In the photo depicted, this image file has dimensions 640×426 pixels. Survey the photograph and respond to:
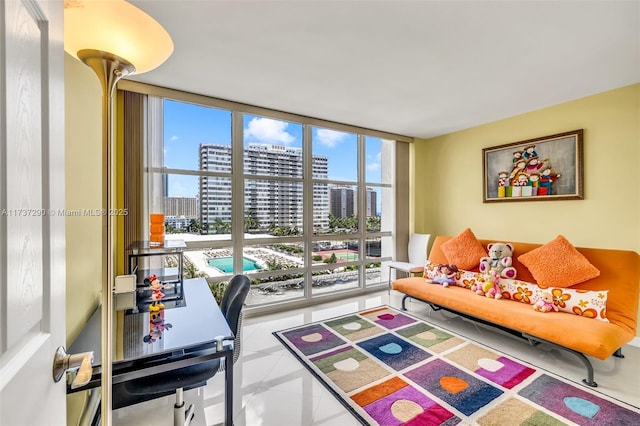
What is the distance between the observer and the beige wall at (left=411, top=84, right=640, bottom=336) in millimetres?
2779

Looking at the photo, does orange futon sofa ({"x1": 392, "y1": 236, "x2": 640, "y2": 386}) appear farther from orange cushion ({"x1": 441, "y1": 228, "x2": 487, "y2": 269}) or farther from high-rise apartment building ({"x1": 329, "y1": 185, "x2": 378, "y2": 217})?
high-rise apartment building ({"x1": 329, "y1": 185, "x2": 378, "y2": 217})

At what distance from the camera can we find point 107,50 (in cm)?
79

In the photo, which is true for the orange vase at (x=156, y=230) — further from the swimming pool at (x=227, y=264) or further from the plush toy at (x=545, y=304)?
the plush toy at (x=545, y=304)

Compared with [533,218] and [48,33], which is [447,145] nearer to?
[533,218]

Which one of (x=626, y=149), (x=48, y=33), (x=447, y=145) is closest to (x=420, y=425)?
(x=48, y=33)

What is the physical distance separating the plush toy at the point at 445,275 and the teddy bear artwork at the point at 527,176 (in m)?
A: 1.23

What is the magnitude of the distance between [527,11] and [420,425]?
8.76 feet

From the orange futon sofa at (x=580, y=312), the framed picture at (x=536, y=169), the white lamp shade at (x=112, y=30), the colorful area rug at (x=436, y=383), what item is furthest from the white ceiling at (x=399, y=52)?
the colorful area rug at (x=436, y=383)

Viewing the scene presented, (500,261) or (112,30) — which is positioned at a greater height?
(112,30)

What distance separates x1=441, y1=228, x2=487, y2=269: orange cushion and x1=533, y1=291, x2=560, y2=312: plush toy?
0.80 metres

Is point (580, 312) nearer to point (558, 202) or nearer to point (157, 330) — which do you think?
point (558, 202)

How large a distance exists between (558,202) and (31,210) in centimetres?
433

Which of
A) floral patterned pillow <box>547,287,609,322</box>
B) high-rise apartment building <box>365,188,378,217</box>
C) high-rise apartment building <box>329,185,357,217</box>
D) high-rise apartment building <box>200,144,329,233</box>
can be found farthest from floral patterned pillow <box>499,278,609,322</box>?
high-rise apartment building <box>200,144,329,233</box>

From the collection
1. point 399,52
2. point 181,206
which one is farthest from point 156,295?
point 399,52
